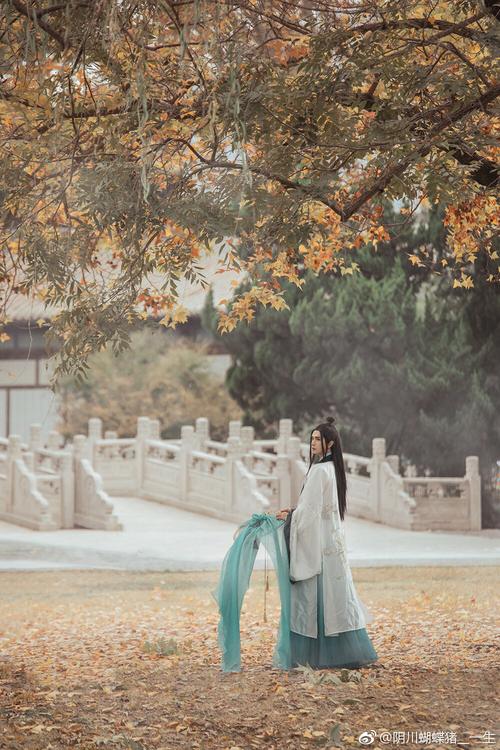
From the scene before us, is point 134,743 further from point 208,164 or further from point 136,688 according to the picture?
point 208,164

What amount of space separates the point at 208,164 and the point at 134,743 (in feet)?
8.67

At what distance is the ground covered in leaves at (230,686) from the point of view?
15.4 feet

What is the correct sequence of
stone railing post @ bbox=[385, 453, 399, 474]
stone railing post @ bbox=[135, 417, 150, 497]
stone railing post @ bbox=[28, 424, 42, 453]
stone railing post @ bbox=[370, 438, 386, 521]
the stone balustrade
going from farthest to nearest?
1. stone railing post @ bbox=[135, 417, 150, 497]
2. stone railing post @ bbox=[28, 424, 42, 453]
3. the stone balustrade
4. stone railing post @ bbox=[385, 453, 399, 474]
5. stone railing post @ bbox=[370, 438, 386, 521]

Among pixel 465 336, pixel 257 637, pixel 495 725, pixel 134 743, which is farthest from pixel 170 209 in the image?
pixel 465 336

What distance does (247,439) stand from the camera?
674 inches

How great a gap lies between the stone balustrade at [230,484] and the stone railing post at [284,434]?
0.05 ft

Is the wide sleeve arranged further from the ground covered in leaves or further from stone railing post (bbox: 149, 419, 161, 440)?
stone railing post (bbox: 149, 419, 161, 440)

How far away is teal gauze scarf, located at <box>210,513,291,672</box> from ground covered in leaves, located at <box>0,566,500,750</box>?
118mm

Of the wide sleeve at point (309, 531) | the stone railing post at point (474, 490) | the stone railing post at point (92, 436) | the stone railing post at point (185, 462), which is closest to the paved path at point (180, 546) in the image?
the stone railing post at point (474, 490)

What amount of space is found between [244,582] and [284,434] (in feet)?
37.0

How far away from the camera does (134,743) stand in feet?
15.0

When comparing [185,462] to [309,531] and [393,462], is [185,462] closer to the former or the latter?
[393,462]

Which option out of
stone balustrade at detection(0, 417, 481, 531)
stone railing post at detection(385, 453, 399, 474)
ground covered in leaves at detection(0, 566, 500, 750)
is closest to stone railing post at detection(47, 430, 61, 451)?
stone balustrade at detection(0, 417, 481, 531)

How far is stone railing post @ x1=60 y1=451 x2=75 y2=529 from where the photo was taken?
17062mm
